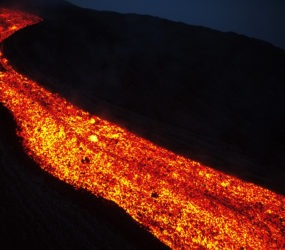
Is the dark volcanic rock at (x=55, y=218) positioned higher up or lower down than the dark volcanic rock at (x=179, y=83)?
lower down

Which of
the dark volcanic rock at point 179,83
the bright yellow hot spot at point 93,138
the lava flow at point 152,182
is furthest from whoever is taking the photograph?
the dark volcanic rock at point 179,83

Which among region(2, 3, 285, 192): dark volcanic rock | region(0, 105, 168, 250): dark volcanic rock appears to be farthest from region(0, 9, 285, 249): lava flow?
region(2, 3, 285, 192): dark volcanic rock

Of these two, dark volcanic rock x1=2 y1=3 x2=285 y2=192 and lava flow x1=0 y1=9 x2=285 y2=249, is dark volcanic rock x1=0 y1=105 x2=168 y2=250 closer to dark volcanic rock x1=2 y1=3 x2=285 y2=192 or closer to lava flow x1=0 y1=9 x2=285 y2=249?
lava flow x1=0 y1=9 x2=285 y2=249

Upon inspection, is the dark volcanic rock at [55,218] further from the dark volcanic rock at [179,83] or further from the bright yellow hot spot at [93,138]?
the dark volcanic rock at [179,83]

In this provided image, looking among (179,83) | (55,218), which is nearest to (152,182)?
(55,218)

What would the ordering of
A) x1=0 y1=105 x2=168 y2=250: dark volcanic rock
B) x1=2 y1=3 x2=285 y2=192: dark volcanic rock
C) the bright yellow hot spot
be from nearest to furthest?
x1=0 y1=105 x2=168 y2=250: dark volcanic rock, the bright yellow hot spot, x1=2 y1=3 x2=285 y2=192: dark volcanic rock

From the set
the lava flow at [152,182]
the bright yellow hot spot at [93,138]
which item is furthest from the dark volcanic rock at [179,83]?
the bright yellow hot spot at [93,138]
